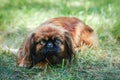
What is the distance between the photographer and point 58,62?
25.5 feet

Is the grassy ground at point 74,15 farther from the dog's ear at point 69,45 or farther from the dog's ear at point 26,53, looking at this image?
the dog's ear at point 69,45

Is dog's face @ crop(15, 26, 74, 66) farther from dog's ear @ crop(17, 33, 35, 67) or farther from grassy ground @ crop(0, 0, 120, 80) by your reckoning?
grassy ground @ crop(0, 0, 120, 80)

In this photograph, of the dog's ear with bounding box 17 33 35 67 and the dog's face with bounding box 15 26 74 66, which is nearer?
the dog's face with bounding box 15 26 74 66

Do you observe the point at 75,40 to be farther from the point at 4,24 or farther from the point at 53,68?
the point at 4,24

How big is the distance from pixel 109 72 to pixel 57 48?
0.86 meters

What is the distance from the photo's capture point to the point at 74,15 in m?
11.0

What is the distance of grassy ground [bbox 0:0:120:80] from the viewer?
7.72 meters

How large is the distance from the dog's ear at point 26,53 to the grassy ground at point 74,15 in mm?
101

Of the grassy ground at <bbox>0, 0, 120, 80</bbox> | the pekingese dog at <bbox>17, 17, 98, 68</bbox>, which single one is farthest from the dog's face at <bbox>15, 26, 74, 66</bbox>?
the grassy ground at <bbox>0, 0, 120, 80</bbox>

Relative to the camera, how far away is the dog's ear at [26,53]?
25.1 ft

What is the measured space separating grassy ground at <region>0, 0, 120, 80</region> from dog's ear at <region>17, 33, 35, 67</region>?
101mm

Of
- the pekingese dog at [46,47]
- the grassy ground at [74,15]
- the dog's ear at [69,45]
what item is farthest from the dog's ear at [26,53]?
the dog's ear at [69,45]

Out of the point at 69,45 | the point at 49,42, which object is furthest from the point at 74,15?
the point at 49,42

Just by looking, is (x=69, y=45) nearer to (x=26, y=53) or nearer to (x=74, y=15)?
(x=26, y=53)
